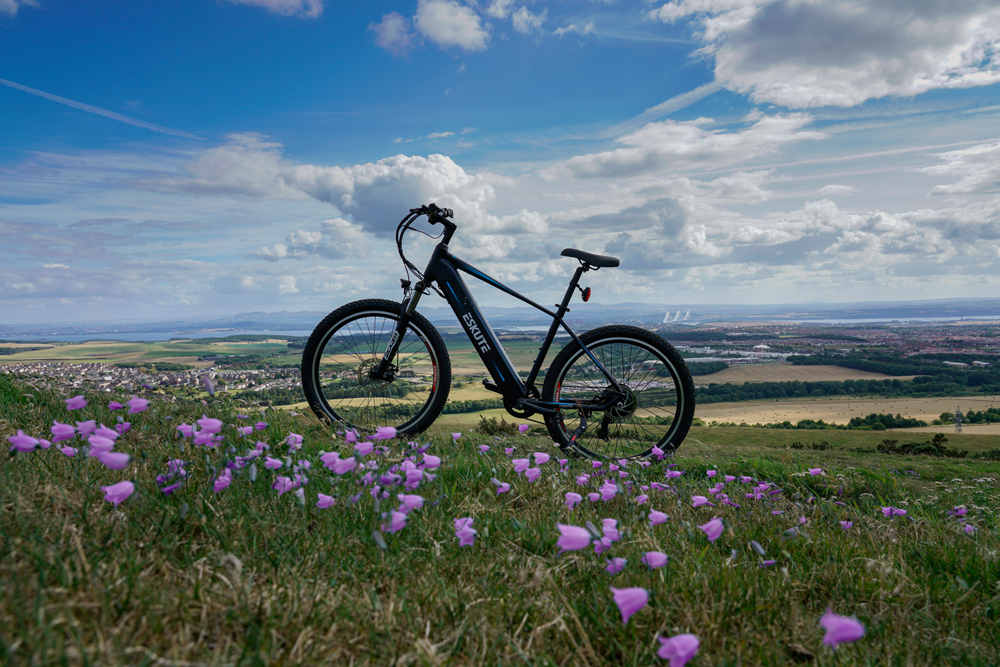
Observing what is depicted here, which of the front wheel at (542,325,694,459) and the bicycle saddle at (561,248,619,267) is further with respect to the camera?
the front wheel at (542,325,694,459)

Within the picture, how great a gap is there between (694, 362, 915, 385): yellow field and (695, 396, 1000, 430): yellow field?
459 centimetres

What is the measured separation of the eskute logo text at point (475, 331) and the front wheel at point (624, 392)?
2.96 ft

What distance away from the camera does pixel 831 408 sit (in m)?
67.9

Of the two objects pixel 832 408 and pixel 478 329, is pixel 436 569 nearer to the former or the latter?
pixel 478 329

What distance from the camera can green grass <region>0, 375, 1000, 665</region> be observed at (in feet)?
6.09

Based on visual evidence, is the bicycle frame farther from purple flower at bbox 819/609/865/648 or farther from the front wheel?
purple flower at bbox 819/609/865/648

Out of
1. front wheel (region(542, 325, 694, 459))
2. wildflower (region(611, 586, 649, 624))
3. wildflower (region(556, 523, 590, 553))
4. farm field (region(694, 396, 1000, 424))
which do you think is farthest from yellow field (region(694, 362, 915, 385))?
wildflower (region(611, 586, 649, 624))

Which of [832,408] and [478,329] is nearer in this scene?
[478,329]

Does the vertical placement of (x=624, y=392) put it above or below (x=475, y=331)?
below

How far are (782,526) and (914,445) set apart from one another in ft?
151

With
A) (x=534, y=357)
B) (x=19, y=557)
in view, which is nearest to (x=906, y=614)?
(x=19, y=557)

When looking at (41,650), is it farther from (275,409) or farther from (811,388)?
(811,388)

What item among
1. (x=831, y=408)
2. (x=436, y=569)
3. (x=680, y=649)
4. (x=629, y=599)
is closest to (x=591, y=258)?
(x=436, y=569)

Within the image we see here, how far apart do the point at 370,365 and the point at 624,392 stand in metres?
3.32
